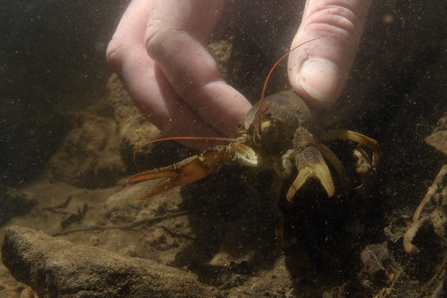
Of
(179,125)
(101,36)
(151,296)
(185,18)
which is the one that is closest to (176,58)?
(185,18)

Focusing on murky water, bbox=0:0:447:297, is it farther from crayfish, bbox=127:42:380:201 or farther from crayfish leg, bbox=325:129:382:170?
crayfish, bbox=127:42:380:201

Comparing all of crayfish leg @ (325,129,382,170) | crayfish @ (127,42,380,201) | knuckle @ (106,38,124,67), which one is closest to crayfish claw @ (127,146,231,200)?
crayfish @ (127,42,380,201)

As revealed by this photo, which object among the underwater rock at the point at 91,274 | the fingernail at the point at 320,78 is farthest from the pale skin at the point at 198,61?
the underwater rock at the point at 91,274

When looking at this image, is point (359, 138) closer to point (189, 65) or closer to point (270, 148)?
point (270, 148)

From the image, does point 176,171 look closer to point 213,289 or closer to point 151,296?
point 151,296

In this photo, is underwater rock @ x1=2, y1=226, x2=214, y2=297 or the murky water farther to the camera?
the murky water

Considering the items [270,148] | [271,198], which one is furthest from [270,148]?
[271,198]

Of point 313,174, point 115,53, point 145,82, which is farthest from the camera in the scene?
point 115,53
